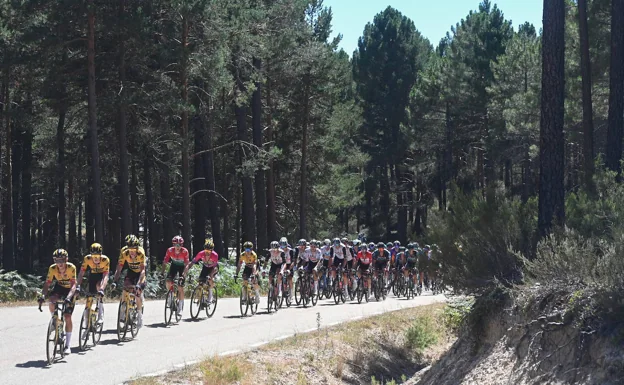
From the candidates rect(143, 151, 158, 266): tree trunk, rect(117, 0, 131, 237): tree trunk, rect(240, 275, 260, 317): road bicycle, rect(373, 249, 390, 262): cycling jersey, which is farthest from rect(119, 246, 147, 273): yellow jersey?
rect(143, 151, 158, 266): tree trunk

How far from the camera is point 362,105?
215 ft

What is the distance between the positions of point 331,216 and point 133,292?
39.3 m

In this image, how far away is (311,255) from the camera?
25016 millimetres

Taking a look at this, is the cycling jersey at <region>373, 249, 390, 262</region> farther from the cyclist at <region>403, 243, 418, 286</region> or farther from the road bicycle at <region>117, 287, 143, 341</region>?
the road bicycle at <region>117, 287, 143, 341</region>

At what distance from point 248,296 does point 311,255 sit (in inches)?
182

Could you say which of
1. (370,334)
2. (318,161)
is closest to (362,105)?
(318,161)

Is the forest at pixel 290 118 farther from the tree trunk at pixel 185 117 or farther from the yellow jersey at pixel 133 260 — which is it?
the yellow jersey at pixel 133 260

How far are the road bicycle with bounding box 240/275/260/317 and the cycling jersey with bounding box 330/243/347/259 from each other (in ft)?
19.8

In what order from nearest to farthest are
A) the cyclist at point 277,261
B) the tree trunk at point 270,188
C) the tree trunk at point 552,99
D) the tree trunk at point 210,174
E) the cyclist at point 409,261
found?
the tree trunk at point 552,99 → the cyclist at point 277,261 → the cyclist at point 409,261 → the tree trunk at point 210,174 → the tree trunk at point 270,188

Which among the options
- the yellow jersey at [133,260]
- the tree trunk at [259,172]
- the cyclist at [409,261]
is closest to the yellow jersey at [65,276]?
the yellow jersey at [133,260]

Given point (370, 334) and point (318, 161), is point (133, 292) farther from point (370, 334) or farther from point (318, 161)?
point (318, 161)

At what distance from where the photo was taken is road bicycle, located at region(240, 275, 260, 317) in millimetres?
20750

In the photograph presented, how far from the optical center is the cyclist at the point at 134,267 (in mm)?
15617

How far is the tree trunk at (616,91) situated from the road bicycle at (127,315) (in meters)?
13.3
